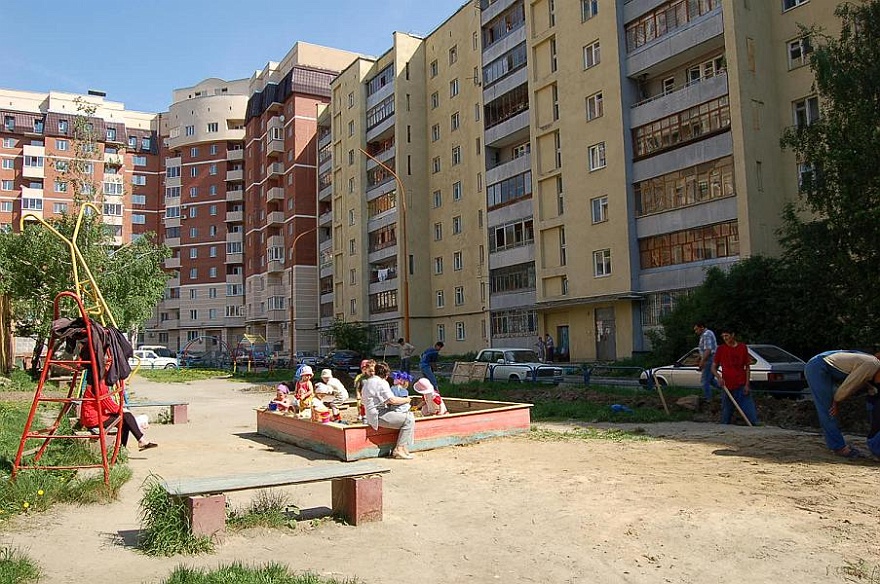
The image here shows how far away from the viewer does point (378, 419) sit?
1090 cm

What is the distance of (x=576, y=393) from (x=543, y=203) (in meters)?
22.9

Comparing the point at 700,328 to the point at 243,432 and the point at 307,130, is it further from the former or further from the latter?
the point at 307,130

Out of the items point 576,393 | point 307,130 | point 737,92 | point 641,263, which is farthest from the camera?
point 307,130

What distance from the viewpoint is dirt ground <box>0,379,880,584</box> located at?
5508 millimetres

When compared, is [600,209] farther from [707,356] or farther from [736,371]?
[736,371]

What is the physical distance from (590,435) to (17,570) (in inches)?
375

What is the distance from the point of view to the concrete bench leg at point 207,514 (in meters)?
6.11

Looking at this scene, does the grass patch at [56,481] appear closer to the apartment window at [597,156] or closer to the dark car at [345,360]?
the dark car at [345,360]

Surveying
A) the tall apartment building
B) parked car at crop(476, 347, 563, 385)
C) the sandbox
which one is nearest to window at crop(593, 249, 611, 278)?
parked car at crop(476, 347, 563, 385)

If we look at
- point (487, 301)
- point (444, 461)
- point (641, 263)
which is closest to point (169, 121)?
point (487, 301)

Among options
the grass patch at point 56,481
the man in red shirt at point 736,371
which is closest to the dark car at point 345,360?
the man in red shirt at point 736,371

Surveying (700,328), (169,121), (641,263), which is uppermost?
(169,121)

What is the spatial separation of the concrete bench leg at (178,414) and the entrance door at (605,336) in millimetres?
23519

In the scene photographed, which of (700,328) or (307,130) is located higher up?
(307,130)
